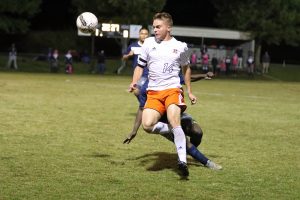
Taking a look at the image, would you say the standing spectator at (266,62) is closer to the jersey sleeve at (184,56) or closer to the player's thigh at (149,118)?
the jersey sleeve at (184,56)

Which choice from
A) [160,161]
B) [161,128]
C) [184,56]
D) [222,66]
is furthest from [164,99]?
[222,66]

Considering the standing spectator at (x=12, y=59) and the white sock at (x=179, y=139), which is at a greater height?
the white sock at (x=179, y=139)

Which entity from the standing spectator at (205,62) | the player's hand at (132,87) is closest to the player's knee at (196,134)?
the player's hand at (132,87)

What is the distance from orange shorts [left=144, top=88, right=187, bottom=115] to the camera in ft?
25.8

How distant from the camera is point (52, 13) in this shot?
6156 cm

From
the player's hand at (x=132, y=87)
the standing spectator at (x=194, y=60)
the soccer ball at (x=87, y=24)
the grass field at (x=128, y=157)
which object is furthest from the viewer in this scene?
the standing spectator at (x=194, y=60)

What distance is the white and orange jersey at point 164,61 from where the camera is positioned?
7984 millimetres

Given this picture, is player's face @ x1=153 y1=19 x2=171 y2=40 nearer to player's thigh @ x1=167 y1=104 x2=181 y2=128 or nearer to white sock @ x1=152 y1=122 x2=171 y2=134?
player's thigh @ x1=167 y1=104 x2=181 y2=128

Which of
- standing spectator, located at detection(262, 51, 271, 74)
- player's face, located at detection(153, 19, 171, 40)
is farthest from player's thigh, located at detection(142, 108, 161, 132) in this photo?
standing spectator, located at detection(262, 51, 271, 74)

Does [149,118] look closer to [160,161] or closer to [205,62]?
[160,161]

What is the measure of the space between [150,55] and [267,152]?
11.0 feet

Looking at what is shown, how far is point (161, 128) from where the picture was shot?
7930 millimetres

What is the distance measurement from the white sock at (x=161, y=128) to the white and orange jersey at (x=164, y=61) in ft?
1.63

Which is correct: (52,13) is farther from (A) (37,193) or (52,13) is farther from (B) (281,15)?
(A) (37,193)
